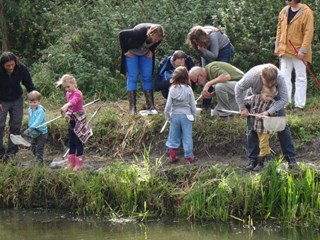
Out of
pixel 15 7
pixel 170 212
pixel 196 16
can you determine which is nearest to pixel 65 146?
pixel 170 212

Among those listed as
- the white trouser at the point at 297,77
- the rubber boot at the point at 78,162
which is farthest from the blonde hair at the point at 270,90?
the rubber boot at the point at 78,162

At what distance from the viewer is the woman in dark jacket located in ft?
40.5

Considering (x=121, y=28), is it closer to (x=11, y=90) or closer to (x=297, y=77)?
(x=11, y=90)

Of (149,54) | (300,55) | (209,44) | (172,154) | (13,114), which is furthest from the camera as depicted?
(149,54)

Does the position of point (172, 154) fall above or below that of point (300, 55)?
below

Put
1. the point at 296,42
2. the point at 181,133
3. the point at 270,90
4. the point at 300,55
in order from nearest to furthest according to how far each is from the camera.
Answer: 1. the point at 270,90
2. the point at 181,133
3. the point at 300,55
4. the point at 296,42

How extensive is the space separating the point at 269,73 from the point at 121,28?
566 cm

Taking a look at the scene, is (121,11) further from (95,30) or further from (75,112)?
(75,112)

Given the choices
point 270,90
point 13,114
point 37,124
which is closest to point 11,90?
point 13,114

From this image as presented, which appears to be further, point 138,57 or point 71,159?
point 138,57

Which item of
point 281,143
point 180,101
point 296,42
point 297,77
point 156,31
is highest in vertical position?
point 156,31

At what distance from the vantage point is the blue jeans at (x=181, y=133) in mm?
11195

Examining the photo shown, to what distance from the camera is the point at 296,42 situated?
12430 mm

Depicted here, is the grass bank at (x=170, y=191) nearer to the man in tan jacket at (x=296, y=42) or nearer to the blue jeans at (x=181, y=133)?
the blue jeans at (x=181, y=133)
